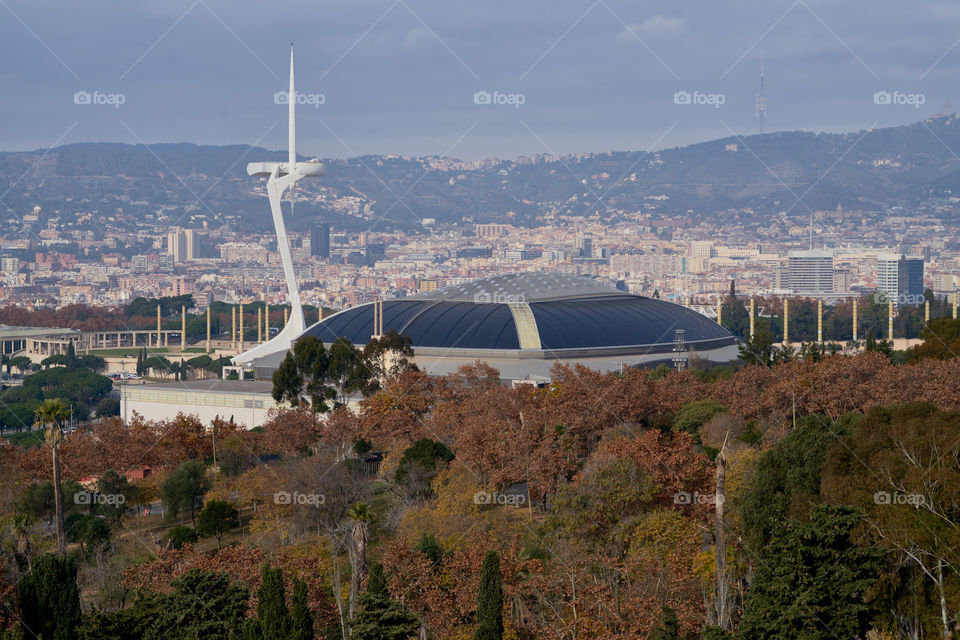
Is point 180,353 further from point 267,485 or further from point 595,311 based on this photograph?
point 267,485

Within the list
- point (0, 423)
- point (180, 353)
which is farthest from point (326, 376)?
point (180, 353)

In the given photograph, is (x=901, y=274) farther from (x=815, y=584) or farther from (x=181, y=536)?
(x=815, y=584)

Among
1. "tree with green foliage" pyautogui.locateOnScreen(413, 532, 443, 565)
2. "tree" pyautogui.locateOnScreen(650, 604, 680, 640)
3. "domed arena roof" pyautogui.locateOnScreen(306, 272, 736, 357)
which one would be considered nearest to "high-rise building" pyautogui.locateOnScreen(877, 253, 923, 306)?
"domed arena roof" pyautogui.locateOnScreen(306, 272, 736, 357)

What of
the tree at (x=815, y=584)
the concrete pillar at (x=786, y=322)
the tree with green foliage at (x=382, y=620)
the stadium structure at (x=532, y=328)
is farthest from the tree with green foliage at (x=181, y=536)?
the concrete pillar at (x=786, y=322)

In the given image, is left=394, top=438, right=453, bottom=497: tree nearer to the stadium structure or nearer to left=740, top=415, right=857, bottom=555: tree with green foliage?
left=740, top=415, right=857, bottom=555: tree with green foliage

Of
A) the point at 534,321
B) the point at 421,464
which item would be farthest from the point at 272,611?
the point at 534,321

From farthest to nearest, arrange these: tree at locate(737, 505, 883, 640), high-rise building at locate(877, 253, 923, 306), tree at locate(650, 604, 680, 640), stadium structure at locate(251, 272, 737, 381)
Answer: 1. high-rise building at locate(877, 253, 923, 306)
2. stadium structure at locate(251, 272, 737, 381)
3. tree at locate(650, 604, 680, 640)
4. tree at locate(737, 505, 883, 640)
